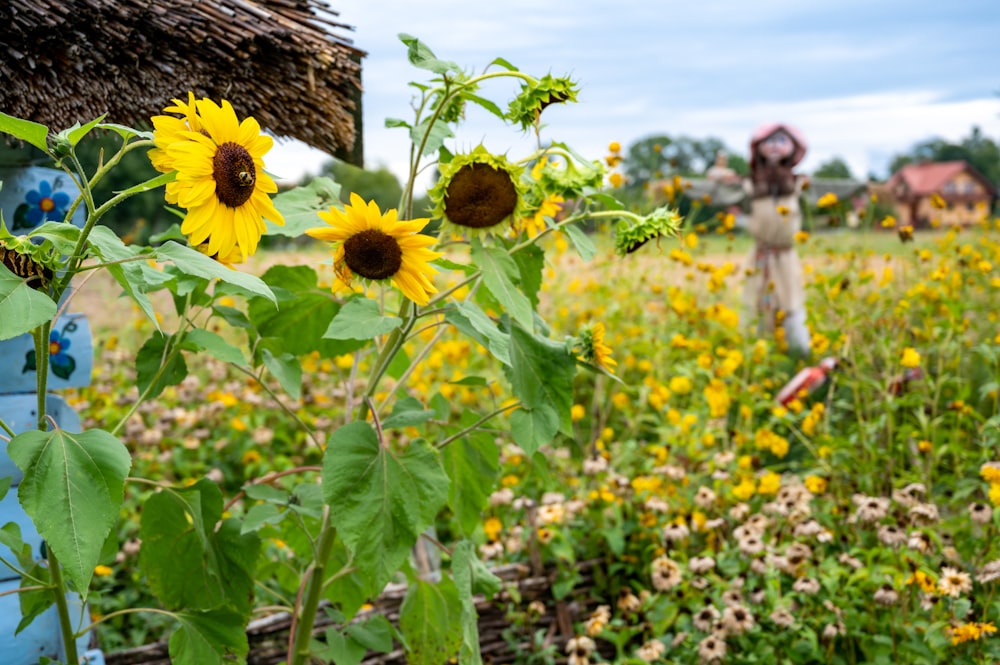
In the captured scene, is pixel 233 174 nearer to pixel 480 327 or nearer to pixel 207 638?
pixel 480 327

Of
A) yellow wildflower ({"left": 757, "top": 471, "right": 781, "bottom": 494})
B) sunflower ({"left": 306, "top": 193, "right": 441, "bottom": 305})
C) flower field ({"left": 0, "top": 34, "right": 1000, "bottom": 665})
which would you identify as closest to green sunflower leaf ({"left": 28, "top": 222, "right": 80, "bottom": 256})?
flower field ({"left": 0, "top": 34, "right": 1000, "bottom": 665})

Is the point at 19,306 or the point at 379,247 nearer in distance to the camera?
A: the point at 19,306

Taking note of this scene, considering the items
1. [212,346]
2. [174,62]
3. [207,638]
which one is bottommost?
[207,638]

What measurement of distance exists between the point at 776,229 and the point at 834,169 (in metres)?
27.6

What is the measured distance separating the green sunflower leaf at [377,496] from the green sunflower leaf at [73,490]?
1.18ft

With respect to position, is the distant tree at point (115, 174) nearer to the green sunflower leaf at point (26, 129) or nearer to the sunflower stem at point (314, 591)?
the green sunflower leaf at point (26, 129)

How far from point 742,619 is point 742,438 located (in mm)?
1103

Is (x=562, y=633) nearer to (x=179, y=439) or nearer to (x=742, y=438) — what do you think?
(x=742, y=438)

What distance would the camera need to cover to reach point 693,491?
3.19m

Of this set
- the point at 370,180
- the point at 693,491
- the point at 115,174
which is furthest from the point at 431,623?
the point at 370,180

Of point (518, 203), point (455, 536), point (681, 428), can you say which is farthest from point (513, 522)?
point (518, 203)

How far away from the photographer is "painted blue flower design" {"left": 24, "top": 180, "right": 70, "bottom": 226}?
6.84 feet

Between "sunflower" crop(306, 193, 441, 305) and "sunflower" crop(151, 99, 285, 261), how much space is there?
0.39 ft

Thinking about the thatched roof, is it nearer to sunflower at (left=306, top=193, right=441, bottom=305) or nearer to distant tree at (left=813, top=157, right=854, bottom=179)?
sunflower at (left=306, top=193, right=441, bottom=305)
